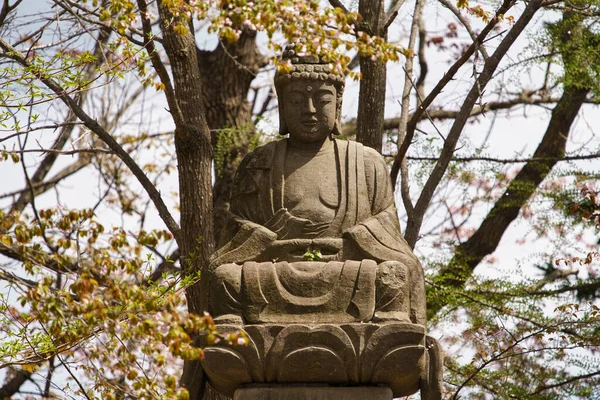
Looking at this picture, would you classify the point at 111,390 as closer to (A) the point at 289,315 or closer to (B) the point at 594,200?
(A) the point at 289,315

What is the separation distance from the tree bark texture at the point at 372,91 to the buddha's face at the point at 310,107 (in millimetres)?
3210

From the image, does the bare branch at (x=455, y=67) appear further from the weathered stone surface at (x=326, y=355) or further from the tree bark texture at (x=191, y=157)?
the weathered stone surface at (x=326, y=355)

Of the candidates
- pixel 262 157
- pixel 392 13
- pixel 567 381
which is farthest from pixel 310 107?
pixel 567 381

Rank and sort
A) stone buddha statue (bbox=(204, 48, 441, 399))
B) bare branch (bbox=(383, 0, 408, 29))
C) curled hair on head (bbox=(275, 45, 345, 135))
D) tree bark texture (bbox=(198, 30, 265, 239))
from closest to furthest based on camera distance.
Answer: stone buddha statue (bbox=(204, 48, 441, 399))
curled hair on head (bbox=(275, 45, 345, 135))
bare branch (bbox=(383, 0, 408, 29))
tree bark texture (bbox=(198, 30, 265, 239))

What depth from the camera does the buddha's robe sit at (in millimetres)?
8430

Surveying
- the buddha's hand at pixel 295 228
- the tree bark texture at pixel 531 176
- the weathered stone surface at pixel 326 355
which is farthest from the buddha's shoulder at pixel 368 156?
the tree bark texture at pixel 531 176

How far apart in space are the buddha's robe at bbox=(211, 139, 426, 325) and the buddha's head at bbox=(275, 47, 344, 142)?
22 centimetres

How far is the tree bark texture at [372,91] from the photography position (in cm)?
1215

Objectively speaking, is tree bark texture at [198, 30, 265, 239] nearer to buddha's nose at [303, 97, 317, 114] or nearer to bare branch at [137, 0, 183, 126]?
bare branch at [137, 0, 183, 126]

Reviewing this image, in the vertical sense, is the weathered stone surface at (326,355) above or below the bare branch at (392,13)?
below

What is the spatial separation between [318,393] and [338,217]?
137 cm

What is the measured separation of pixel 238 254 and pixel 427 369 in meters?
1.57

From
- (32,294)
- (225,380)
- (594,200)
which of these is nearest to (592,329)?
(594,200)

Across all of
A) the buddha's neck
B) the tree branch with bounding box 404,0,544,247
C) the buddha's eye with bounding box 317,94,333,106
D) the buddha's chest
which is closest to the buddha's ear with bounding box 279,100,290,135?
the buddha's neck
